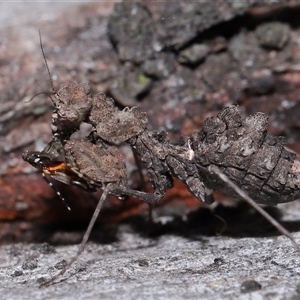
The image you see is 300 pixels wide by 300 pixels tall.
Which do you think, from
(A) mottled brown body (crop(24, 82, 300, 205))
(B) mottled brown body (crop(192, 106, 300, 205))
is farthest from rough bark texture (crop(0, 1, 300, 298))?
(B) mottled brown body (crop(192, 106, 300, 205))

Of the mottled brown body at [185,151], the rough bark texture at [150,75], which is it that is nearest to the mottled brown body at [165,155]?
the mottled brown body at [185,151]

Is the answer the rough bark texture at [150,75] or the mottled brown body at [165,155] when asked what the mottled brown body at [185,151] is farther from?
the rough bark texture at [150,75]

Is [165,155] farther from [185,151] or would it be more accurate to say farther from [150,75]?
[150,75]

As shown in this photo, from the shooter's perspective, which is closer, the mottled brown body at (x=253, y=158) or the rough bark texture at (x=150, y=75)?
the mottled brown body at (x=253, y=158)

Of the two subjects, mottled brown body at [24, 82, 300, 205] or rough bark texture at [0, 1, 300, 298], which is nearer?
mottled brown body at [24, 82, 300, 205]

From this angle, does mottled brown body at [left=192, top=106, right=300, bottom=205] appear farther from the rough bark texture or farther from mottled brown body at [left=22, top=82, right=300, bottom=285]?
the rough bark texture

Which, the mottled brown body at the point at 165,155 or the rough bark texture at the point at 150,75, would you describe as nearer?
the mottled brown body at the point at 165,155

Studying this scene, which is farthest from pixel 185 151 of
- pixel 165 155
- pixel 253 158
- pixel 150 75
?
pixel 150 75

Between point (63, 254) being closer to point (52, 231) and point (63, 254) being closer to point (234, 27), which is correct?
Result: point (52, 231)

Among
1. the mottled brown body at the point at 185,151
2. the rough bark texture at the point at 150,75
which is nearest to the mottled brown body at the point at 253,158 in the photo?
the mottled brown body at the point at 185,151

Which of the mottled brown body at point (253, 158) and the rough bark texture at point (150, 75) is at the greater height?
the rough bark texture at point (150, 75)

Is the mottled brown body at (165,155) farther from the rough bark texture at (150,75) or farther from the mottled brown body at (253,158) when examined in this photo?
the rough bark texture at (150,75)
